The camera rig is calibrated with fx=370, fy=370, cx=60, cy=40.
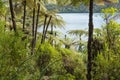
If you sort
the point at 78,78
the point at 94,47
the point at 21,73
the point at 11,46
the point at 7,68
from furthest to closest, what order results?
the point at 94,47
the point at 78,78
the point at 11,46
the point at 7,68
the point at 21,73

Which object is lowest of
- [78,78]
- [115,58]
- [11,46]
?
[78,78]

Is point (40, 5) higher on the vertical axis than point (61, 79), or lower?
higher

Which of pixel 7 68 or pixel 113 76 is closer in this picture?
pixel 7 68

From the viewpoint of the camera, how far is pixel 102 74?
Result: 1766 cm

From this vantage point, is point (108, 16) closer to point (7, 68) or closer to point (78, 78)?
point (78, 78)

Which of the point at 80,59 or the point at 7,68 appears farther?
the point at 80,59

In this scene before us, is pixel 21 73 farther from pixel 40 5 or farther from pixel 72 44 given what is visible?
pixel 72 44

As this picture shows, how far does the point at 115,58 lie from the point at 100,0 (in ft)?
9.40

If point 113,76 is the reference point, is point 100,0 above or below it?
above

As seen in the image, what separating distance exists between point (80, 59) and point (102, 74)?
4656 mm

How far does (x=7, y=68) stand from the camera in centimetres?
471

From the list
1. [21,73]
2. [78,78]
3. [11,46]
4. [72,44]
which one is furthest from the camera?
[72,44]

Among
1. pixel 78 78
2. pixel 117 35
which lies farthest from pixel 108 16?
pixel 78 78

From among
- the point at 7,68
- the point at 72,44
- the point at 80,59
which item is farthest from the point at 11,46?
the point at 72,44
